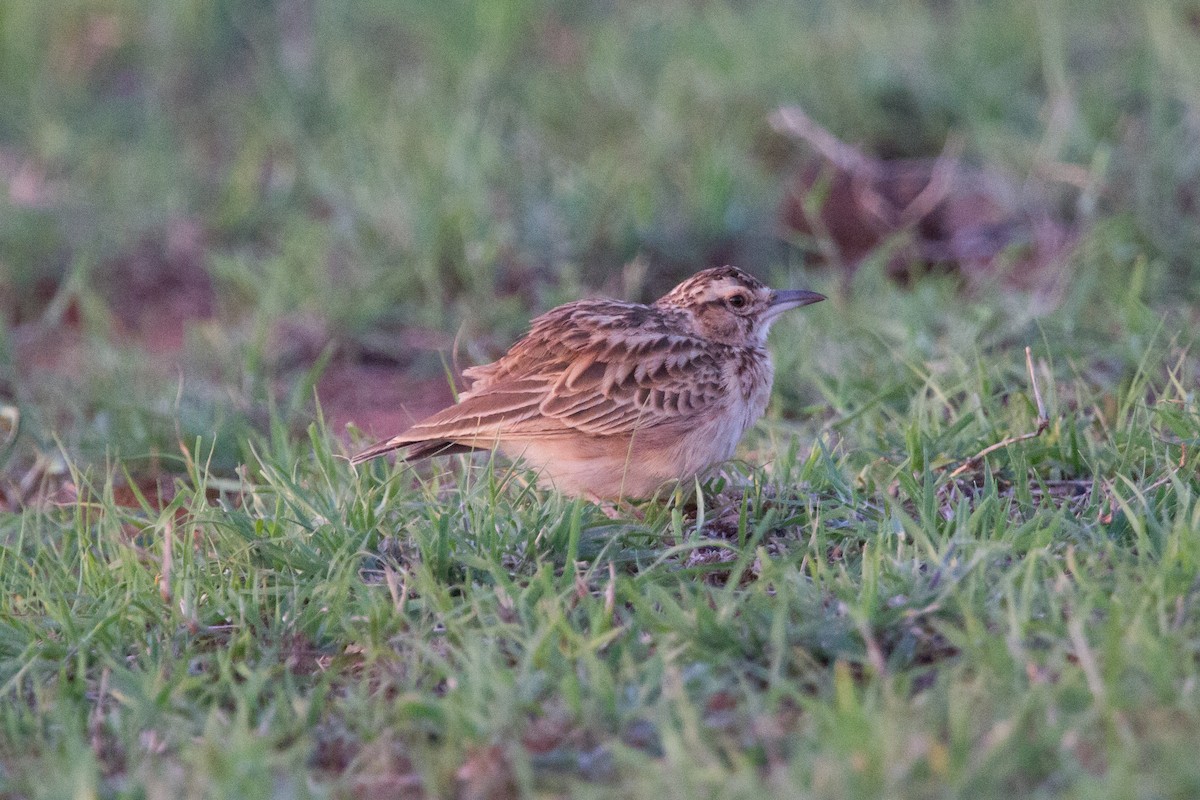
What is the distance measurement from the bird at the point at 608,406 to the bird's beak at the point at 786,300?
19 centimetres

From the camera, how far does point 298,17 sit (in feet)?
35.9

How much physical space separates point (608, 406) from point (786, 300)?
2.95 ft

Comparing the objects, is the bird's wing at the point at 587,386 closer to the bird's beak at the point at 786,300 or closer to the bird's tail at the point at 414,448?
the bird's tail at the point at 414,448

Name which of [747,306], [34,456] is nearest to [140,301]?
[34,456]

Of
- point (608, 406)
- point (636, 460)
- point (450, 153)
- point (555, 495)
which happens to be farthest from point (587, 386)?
point (450, 153)

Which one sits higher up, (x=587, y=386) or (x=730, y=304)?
(x=730, y=304)

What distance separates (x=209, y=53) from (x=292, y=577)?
7.41 meters

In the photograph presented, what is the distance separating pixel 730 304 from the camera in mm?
5395

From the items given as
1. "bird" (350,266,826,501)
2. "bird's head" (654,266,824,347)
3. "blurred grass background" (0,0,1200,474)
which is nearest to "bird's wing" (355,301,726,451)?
"bird" (350,266,826,501)

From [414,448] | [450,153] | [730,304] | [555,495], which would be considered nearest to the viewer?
[555,495]

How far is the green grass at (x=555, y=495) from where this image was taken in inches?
136

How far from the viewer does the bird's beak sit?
545cm

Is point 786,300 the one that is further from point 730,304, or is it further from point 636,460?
point 636,460

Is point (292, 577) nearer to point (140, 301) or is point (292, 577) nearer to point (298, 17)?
point (140, 301)
